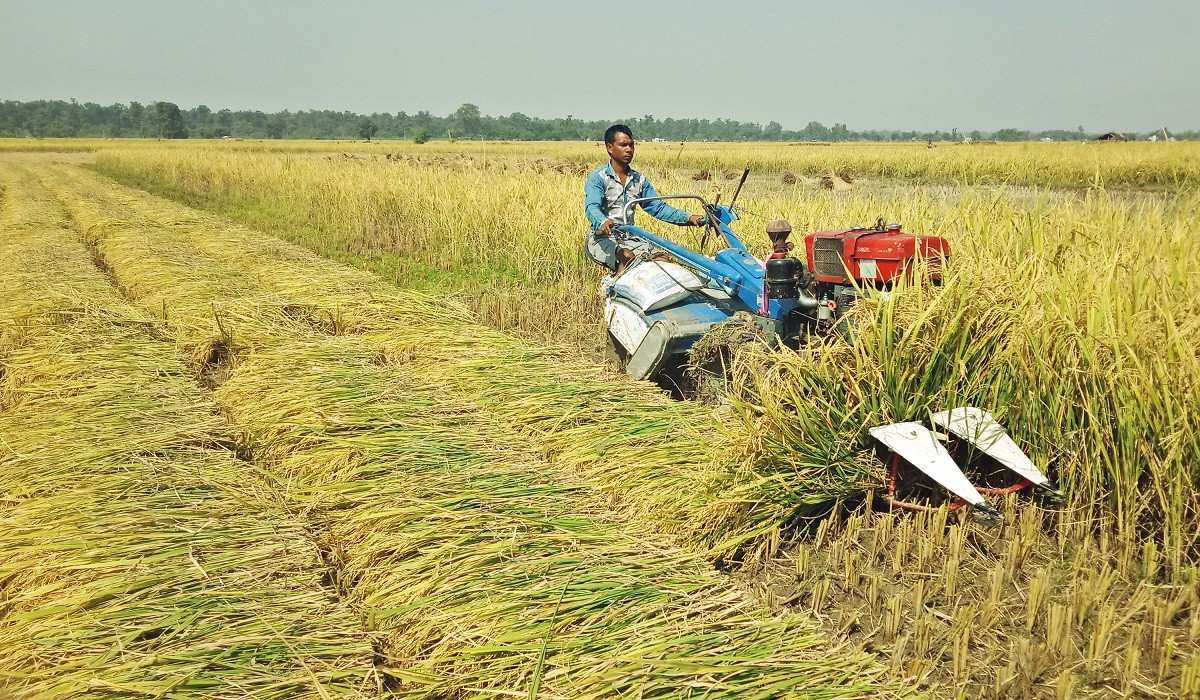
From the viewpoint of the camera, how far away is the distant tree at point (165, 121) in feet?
341

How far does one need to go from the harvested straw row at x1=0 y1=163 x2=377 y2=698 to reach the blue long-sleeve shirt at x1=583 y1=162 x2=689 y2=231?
271 centimetres

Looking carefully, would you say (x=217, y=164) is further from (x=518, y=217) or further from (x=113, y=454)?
(x=113, y=454)

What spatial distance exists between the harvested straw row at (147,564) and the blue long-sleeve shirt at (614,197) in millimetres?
2709

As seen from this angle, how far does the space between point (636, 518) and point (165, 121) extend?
126 m

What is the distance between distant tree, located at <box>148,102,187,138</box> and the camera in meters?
104

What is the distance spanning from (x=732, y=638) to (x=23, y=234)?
10825 millimetres

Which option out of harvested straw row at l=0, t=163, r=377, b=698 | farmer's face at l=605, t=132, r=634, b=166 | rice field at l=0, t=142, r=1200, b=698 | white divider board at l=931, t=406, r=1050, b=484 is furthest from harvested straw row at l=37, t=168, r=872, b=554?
farmer's face at l=605, t=132, r=634, b=166

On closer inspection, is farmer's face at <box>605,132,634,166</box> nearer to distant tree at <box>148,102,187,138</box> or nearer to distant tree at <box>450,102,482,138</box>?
distant tree at <box>450,102,482,138</box>

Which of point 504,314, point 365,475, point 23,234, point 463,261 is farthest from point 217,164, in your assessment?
point 365,475

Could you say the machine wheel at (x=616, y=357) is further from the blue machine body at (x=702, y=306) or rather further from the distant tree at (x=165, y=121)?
the distant tree at (x=165, y=121)

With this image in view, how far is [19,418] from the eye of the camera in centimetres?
351

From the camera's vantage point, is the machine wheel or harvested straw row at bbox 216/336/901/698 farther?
the machine wheel

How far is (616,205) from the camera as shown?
5469mm

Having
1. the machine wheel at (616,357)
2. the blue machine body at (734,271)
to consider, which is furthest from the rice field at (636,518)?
the blue machine body at (734,271)
